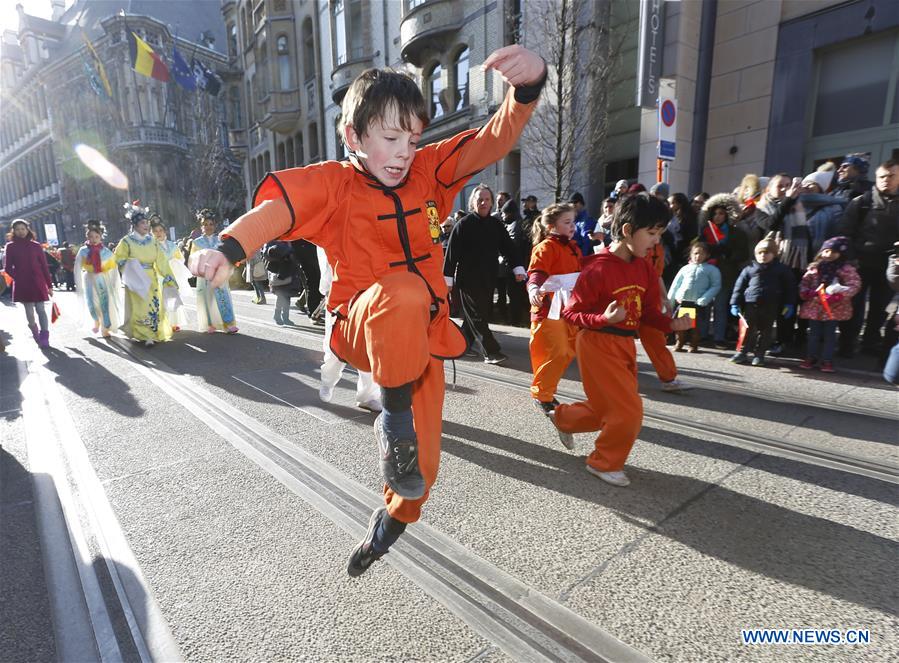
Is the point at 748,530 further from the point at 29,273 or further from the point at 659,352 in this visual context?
the point at 29,273

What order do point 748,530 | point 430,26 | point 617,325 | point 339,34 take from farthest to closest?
point 339,34, point 430,26, point 617,325, point 748,530

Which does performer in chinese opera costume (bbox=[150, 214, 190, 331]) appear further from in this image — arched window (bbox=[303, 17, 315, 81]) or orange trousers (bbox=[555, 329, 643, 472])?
arched window (bbox=[303, 17, 315, 81])

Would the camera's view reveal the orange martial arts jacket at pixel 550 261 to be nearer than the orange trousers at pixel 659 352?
Yes

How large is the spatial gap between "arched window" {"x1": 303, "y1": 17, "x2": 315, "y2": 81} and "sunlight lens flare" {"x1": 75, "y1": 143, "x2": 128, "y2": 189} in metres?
28.8

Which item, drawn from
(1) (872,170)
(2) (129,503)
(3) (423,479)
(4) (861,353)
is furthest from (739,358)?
(1) (872,170)

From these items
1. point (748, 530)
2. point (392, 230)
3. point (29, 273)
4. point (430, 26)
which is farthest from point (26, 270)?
point (430, 26)

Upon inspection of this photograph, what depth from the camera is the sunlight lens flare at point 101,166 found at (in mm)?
45987

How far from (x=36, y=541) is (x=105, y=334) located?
7766 mm

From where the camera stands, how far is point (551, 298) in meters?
4.02

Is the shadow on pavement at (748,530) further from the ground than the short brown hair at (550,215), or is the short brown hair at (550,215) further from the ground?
the short brown hair at (550,215)

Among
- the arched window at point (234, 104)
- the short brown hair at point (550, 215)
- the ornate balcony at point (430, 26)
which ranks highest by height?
the arched window at point (234, 104)

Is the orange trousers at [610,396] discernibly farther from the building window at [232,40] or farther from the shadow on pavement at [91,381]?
the building window at [232,40]

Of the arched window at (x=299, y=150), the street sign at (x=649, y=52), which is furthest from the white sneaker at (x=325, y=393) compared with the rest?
the arched window at (x=299, y=150)

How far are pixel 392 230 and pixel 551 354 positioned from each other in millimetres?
2344
